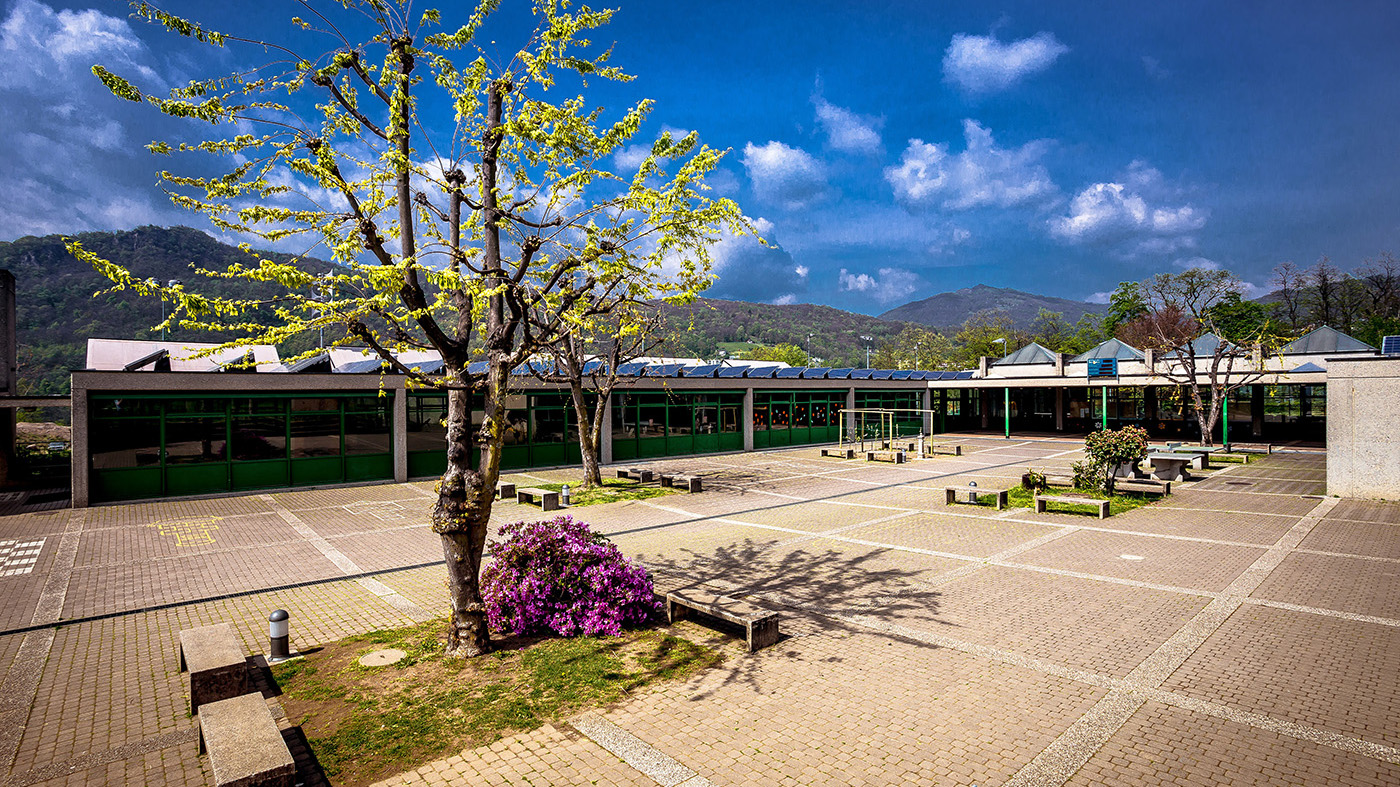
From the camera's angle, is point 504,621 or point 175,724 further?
point 504,621

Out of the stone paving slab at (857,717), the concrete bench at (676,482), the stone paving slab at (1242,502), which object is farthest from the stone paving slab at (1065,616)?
the concrete bench at (676,482)

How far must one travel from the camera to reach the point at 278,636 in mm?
6738

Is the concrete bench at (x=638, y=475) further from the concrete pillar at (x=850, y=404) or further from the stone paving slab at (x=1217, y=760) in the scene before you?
the concrete pillar at (x=850, y=404)

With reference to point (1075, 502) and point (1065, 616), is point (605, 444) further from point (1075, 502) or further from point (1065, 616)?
point (1065, 616)

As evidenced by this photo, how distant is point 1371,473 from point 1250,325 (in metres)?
50.1

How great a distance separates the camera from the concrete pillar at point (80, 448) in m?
15.8

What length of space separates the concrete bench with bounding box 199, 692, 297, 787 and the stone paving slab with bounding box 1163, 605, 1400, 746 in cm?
734

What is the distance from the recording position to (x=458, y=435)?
6793 millimetres

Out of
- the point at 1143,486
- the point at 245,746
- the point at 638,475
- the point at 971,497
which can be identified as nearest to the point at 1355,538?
the point at 1143,486

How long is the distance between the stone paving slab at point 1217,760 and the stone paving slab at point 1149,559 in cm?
464

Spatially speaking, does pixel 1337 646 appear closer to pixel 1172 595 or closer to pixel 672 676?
pixel 1172 595

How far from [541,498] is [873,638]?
1083 cm

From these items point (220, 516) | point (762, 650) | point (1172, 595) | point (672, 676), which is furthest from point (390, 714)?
point (220, 516)

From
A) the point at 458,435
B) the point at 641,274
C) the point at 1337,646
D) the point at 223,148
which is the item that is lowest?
the point at 1337,646
